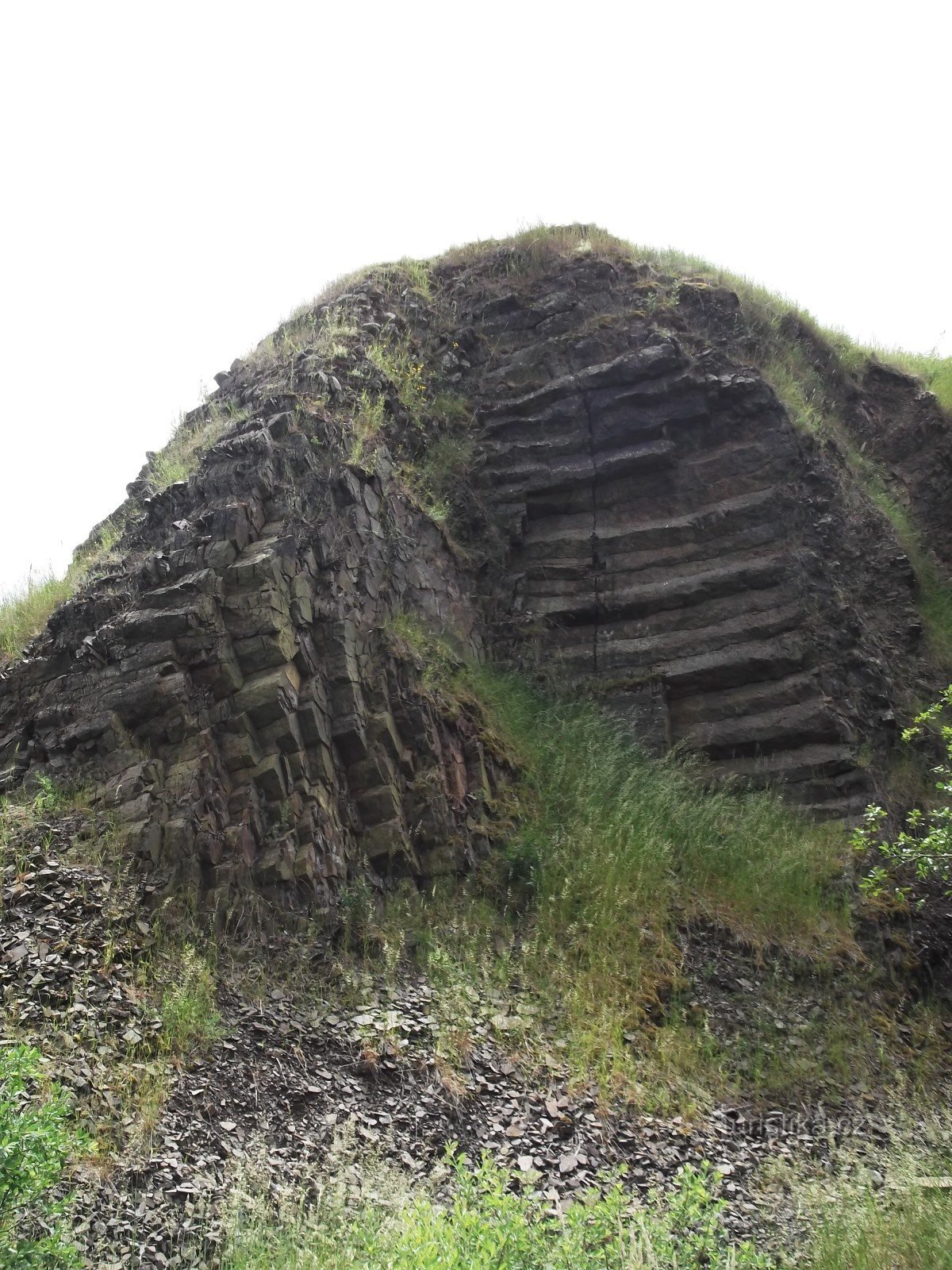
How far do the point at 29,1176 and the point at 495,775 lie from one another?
7.00 meters

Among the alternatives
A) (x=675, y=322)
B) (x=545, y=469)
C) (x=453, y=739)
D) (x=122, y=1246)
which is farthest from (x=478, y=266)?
(x=122, y=1246)

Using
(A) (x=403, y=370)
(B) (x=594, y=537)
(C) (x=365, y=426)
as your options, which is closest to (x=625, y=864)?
(B) (x=594, y=537)

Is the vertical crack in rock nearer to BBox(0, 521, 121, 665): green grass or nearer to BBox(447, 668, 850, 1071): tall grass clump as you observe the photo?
BBox(447, 668, 850, 1071): tall grass clump

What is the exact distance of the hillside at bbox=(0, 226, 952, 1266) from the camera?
6.59 m

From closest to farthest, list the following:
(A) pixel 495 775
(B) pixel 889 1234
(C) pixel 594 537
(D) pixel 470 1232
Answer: (D) pixel 470 1232 < (B) pixel 889 1234 < (A) pixel 495 775 < (C) pixel 594 537

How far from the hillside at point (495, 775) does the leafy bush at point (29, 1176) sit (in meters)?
0.41

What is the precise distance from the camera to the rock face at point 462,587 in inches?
357

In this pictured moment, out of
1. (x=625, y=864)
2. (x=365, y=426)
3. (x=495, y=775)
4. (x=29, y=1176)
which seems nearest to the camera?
(x=29, y=1176)

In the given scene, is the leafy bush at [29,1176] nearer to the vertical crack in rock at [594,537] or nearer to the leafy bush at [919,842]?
the leafy bush at [919,842]

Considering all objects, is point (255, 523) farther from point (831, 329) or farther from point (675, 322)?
point (831, 329)

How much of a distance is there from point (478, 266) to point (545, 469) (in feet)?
18.5

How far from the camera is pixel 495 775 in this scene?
10891 mm

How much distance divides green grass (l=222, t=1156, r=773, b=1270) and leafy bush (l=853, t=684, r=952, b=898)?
3.85 m

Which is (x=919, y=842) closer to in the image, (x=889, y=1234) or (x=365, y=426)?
(x=889, y=1234)
